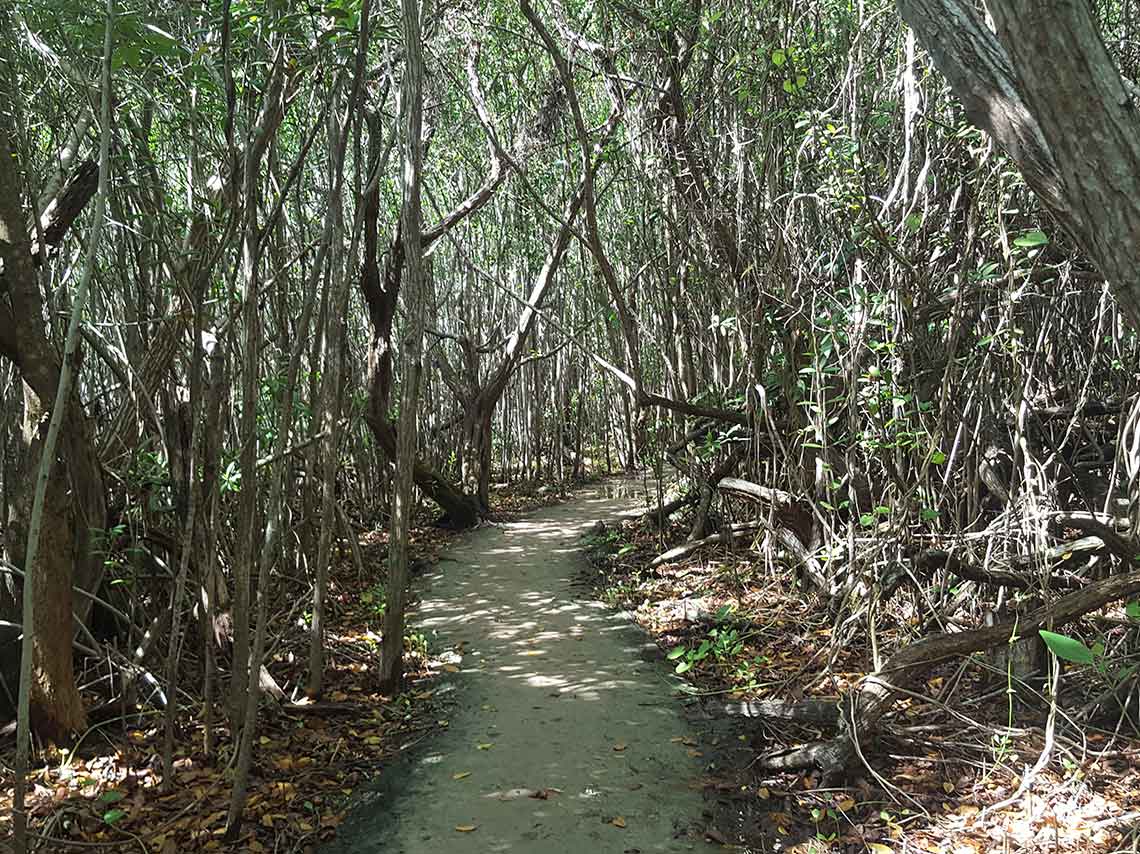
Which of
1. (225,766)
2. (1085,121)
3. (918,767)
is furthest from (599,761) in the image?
(1085,121)

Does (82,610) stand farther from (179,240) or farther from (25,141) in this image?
(25,141)

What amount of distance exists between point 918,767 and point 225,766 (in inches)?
97.9

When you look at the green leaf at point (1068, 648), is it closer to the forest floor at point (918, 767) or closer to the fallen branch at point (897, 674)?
the forest floor at point (918, 767)

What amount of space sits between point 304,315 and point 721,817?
221 cm

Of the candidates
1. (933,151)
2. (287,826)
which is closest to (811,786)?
(287,826)

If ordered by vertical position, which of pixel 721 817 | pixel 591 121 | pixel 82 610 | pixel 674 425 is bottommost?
pixel 721 817

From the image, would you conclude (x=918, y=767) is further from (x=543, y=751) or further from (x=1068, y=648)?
(x=1068, y=648)

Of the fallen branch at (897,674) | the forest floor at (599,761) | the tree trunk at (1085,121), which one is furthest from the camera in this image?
the fallen branch at (897,674)

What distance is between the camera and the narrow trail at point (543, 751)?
2.81 meters

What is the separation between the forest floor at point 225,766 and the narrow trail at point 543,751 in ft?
0.54

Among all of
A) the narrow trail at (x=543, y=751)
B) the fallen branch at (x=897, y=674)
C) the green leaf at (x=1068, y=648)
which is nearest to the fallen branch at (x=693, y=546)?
the narrow trail at (x=543, y=751)

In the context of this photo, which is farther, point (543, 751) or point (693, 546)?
point (693, 546)

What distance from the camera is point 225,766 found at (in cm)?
322

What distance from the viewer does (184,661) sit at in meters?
3.93
